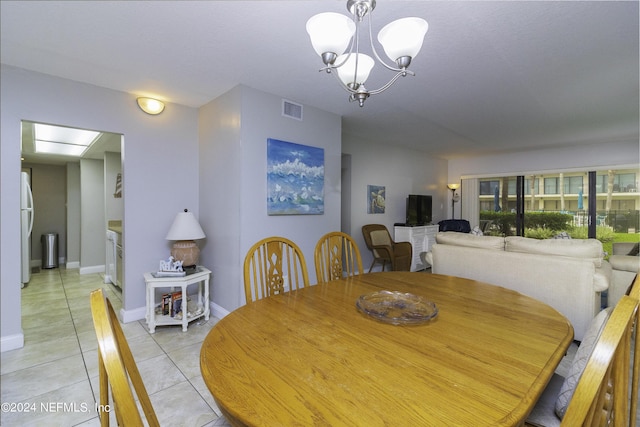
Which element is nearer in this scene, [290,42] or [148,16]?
[148,16]

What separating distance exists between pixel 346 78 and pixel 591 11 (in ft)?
5.14

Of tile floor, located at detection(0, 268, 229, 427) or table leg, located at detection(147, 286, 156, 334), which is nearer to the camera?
tile floor, located at detection(0, 268, 229, 427)

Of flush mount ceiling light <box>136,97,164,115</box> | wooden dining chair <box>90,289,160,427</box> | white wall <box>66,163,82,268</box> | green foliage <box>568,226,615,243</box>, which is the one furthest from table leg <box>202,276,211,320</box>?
green foliage <box>568,226,615,243</box>

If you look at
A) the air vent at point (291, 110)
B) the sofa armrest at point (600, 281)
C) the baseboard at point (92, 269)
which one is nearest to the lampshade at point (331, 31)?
the air vent at point (291, 110)

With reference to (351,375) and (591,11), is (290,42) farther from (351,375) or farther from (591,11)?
(351,375)

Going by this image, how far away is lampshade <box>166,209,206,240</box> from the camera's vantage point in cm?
280

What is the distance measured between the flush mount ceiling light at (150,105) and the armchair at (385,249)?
339 cm

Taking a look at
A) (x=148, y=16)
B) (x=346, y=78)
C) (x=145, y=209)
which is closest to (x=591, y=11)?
(x=346, y=78)

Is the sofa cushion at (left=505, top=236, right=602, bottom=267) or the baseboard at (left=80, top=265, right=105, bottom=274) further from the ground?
the sofa cushion at (left=505, top=236, right=602, bottom=267)

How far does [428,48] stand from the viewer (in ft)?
6.79

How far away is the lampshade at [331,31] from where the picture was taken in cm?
122

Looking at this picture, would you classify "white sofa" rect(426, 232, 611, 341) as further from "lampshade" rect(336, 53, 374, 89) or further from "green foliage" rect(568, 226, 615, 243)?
"green foliage" rect(568, 226, 615, 243)

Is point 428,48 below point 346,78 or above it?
above

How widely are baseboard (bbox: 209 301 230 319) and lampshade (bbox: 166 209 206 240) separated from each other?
0.80 metres
